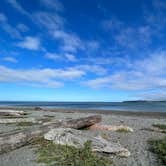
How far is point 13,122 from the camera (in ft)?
48.1

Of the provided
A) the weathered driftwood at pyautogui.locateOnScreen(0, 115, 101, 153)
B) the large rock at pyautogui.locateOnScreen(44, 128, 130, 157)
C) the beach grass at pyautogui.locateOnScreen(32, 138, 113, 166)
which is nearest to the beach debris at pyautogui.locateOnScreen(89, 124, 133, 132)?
the weathered driftwood at pyautogui.locateOnScreen(0, 115, 101, 153)

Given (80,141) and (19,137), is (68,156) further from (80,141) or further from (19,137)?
(19,137)

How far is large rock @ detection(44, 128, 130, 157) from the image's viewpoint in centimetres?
662

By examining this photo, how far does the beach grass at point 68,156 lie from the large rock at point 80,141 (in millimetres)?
238

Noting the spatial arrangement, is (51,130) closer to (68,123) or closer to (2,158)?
(68,123)

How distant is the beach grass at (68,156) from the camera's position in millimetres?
5816

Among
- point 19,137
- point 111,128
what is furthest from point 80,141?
point 111,128

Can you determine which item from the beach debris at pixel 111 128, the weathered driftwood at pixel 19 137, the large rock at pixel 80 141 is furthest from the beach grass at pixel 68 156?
the beach debris at pixel 111 128

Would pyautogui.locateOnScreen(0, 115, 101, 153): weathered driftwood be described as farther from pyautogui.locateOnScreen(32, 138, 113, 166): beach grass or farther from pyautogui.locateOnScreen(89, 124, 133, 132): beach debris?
pyautogui.locateOnScreen(89, 124, 133, 132): beach debris

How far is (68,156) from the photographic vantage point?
620cm

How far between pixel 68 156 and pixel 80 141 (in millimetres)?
1023

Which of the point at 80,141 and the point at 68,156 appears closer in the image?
the point at 68,156

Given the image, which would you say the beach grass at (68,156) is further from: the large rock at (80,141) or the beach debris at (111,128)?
the beach debris at (111,128)

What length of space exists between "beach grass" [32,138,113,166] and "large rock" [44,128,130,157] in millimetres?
238
